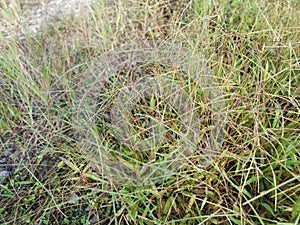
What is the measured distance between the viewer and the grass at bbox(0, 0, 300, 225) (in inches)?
36.7

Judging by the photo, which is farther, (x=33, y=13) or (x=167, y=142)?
(x=33, y=13)

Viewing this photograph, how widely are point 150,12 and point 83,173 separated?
3.17 ft

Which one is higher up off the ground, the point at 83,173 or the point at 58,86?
the point at 58,86

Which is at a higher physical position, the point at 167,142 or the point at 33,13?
the point at 33,13

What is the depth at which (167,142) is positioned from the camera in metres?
1.04

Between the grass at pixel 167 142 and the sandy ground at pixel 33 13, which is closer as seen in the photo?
the grass at pixel 167 142

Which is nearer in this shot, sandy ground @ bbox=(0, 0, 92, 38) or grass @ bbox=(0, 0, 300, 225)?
grass @ bbox=(0, 0, 300, 225)

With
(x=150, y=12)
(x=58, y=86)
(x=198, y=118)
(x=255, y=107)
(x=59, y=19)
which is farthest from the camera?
(x=59, y=19)

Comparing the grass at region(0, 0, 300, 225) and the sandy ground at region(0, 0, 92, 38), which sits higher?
the sandy ground at region(0, 0, 92, 38)

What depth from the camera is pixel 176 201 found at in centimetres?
98

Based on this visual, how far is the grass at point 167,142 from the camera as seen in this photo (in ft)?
3.05

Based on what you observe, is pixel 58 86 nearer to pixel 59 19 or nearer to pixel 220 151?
pixel 59 19

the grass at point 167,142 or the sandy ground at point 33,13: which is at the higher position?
the sandy ground at point 33,13

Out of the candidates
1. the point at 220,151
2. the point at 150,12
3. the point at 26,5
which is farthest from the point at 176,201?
the point at 26,5
